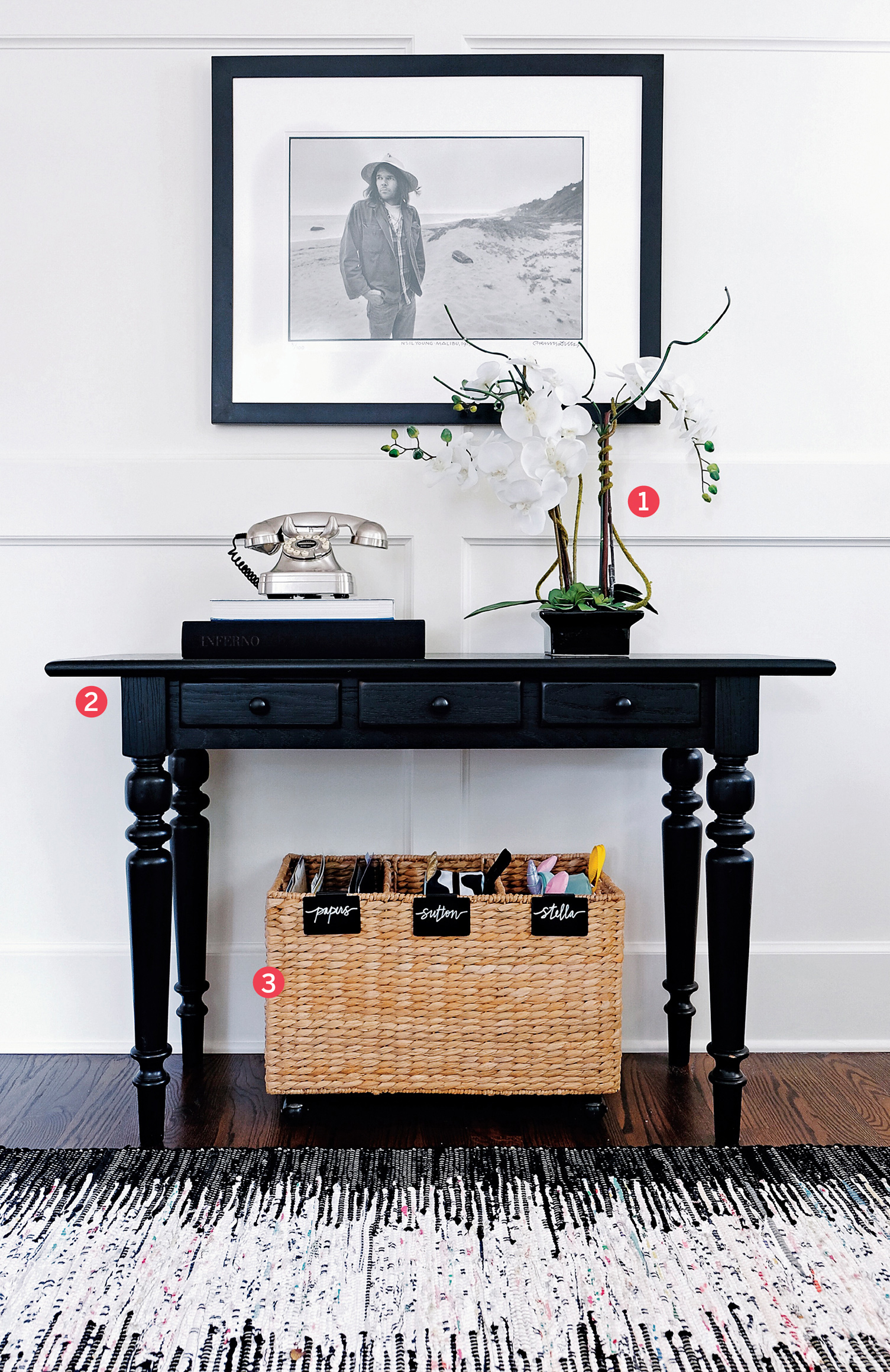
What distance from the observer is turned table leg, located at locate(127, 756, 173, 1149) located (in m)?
1.34

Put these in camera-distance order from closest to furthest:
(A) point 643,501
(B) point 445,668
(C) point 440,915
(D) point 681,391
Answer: (B) point 445,668, (C) point 440,915, (D) point 681,391, (A) point 643,501

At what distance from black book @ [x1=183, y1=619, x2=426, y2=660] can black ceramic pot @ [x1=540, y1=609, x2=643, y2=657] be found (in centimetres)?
24

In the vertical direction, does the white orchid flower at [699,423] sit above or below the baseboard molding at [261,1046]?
above

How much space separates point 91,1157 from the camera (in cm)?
136

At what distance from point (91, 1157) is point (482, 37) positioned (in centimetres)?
216

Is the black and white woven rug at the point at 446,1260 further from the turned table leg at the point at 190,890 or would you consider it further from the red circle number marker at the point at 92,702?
the red circle number marker at the point at 92,702

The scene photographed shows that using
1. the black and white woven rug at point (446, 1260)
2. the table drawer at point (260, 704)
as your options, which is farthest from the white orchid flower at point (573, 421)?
the black and white woven rug at point (446, 1260)

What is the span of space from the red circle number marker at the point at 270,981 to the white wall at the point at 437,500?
1.34 ft

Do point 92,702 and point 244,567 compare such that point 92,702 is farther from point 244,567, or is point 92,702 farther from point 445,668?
point 445,668

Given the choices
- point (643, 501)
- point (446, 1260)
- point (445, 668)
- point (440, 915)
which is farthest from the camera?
point (643, 501)

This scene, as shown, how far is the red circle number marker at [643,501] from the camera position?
1812 millimetres

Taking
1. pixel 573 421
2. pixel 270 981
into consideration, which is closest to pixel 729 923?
pixel 270 981

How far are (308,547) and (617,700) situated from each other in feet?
2.04

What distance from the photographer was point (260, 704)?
1.35 m
